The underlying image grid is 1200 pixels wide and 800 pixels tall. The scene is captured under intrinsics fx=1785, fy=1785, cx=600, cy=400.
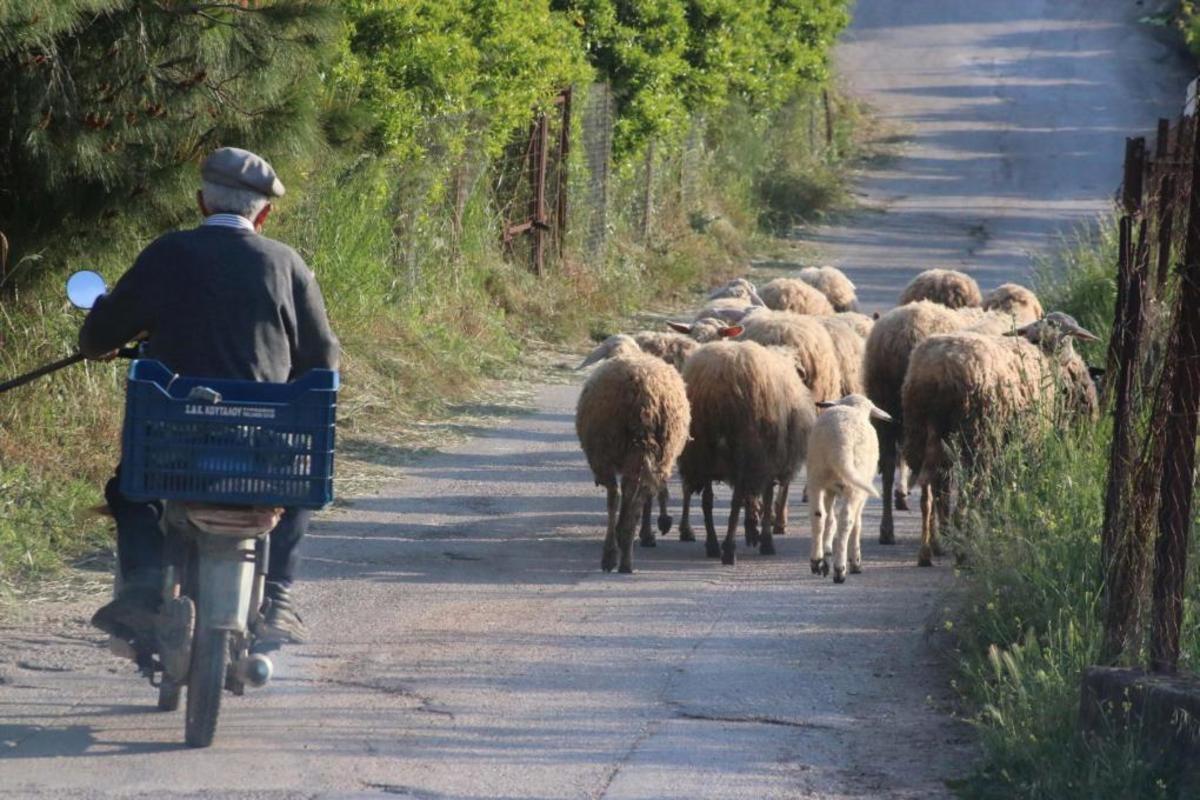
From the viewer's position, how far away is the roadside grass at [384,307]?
891cm

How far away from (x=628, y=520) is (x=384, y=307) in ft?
17.8

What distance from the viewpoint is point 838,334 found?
1143 centimetres

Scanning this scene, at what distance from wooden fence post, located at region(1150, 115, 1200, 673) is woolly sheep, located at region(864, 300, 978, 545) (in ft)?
15.2

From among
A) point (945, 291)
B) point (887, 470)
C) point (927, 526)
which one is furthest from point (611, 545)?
point (945, 291)

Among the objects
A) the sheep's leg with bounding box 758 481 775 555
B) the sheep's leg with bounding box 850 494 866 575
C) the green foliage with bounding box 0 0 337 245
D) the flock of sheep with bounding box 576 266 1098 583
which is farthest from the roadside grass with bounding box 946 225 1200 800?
the green foliage with bounding box 0 0 337 245

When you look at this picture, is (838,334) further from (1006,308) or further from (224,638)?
(224,638)

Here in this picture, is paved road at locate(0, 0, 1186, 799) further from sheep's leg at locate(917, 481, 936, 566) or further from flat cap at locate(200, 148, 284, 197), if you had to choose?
flat cap at locate(200, 148, 284, 197)

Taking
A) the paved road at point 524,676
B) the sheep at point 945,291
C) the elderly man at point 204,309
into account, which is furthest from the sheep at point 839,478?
the sheep at point 945,291

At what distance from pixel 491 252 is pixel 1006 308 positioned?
18.2ft

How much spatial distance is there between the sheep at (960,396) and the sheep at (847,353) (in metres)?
1.54

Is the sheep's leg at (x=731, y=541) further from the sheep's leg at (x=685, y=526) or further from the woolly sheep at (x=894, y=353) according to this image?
the woolly sheep at (x=894, y=353)

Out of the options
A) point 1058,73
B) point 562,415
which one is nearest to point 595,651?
point 562,415

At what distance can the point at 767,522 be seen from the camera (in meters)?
9.44

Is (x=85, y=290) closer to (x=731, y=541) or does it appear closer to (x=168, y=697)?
(x=168, y=697)
